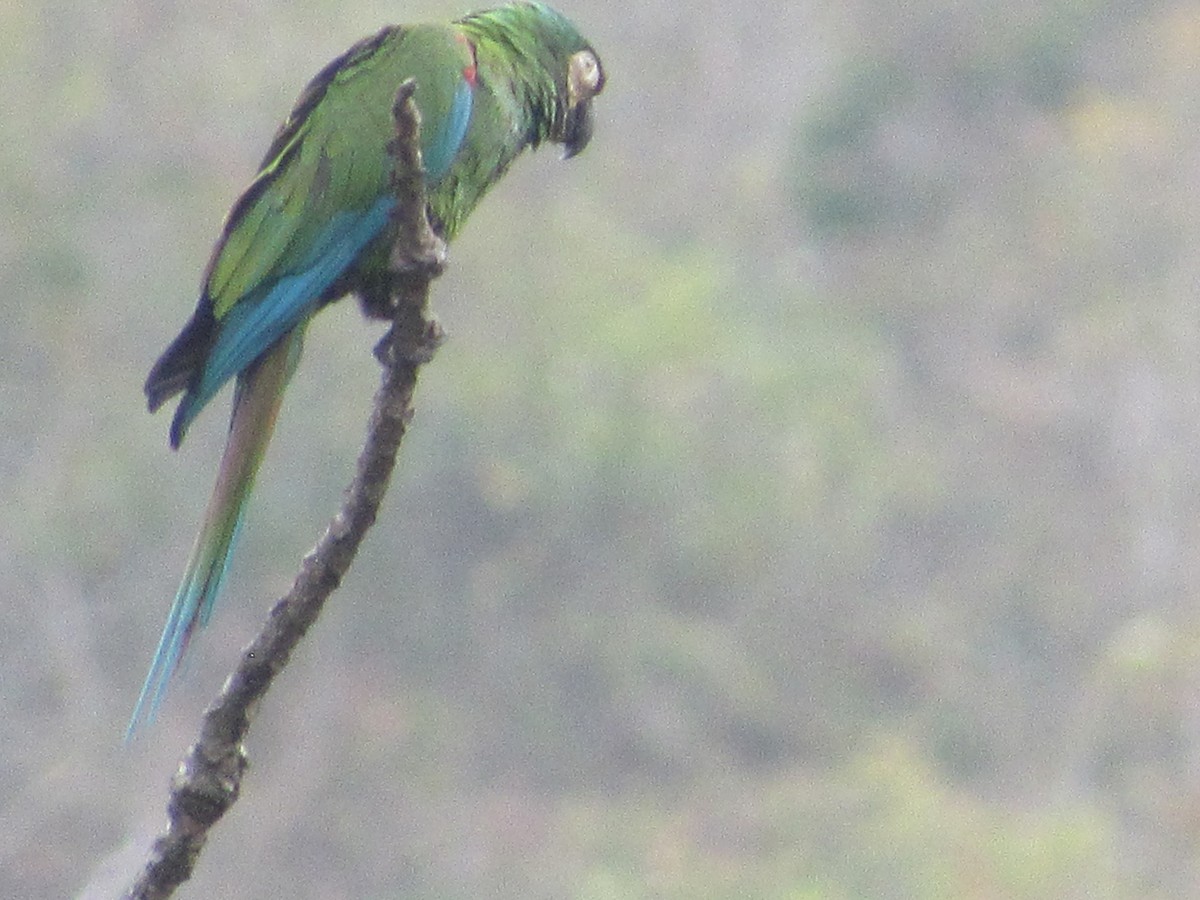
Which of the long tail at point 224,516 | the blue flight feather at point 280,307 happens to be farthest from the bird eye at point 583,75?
the long tail at point 224,516

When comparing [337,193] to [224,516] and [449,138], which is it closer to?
[449,138]

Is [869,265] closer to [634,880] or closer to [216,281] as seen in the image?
[634,880]

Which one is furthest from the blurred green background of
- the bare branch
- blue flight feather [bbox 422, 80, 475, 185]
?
the bare branch

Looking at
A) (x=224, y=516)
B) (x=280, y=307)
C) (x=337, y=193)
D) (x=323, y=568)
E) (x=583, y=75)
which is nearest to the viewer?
(x=323, y=568)

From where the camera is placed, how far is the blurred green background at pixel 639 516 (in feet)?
37.1

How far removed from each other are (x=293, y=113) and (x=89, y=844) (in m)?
7.27

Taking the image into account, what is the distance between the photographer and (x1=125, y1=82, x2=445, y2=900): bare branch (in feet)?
7.29

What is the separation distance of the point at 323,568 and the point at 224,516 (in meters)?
0.43

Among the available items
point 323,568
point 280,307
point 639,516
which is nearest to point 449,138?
point 280,307

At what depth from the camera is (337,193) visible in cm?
321

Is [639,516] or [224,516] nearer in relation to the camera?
[224,516]

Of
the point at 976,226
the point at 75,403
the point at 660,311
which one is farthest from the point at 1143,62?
the point at 75,403

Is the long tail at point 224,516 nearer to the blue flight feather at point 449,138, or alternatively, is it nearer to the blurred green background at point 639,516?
the blue flight feather at point 449,138

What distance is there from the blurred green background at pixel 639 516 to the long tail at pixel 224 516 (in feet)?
22.8
